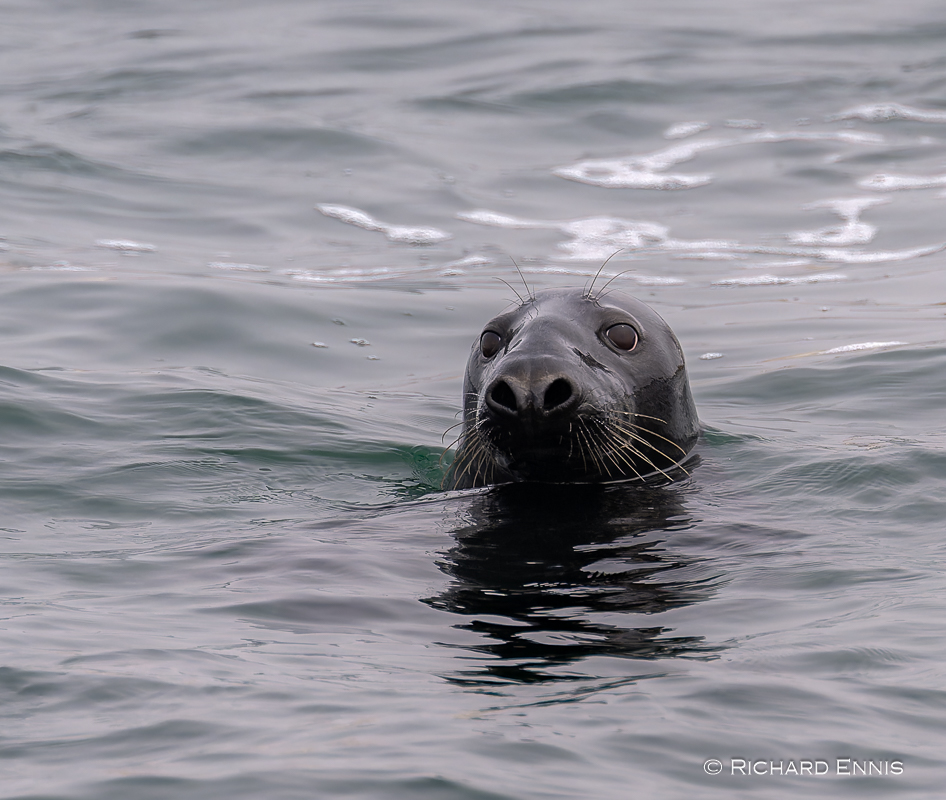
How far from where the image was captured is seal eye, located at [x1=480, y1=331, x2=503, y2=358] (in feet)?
18.4

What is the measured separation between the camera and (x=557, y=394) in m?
4.75

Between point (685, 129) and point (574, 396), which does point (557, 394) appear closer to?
point (574, 396)

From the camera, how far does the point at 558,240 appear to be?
11.8 metres

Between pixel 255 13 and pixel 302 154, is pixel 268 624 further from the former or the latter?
pixel 255 13

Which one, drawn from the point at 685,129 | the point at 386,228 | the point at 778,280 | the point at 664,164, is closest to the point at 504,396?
the point at 778,280

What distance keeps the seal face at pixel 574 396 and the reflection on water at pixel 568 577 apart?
0.19 m

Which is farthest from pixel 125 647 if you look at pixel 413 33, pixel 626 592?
pixel 413 33

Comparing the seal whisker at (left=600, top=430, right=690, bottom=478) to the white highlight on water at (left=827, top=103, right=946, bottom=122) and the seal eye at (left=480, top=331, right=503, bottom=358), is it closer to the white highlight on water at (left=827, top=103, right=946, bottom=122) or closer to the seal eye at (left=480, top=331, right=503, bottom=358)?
the seal eye at (left=480, top=331, right=503, bottom=358)

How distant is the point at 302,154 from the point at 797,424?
774 centimetres

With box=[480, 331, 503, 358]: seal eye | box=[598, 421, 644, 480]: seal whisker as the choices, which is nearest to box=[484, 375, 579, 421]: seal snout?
box=[598, 421, 644, 480]: seal whisker

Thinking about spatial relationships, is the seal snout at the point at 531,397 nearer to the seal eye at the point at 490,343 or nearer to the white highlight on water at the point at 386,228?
the seal eye at the point at 490,343

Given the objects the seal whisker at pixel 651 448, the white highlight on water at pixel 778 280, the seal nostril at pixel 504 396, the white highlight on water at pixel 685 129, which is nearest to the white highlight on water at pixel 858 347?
the white highlight on water at pixel 778 280

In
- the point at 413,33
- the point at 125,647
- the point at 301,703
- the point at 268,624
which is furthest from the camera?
the point at 413,33

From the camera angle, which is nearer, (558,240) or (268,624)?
(268,624)
